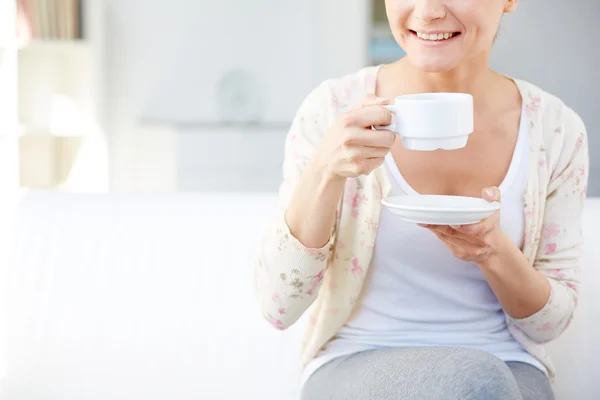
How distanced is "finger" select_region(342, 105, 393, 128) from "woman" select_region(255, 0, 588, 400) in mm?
86

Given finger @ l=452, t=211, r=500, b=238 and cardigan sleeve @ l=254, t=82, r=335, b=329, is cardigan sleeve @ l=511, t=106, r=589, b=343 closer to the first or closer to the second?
finger @ l=452, t=211, r=500, b=238

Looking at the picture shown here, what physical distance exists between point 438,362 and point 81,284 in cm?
→ 82

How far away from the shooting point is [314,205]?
3.58ft

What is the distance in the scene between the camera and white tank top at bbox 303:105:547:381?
1227mm

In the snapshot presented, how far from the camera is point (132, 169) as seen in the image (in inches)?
174

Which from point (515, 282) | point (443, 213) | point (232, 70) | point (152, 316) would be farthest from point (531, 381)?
point (232, 70)

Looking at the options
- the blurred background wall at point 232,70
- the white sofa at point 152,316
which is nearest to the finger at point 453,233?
the white sofa at point 152,316

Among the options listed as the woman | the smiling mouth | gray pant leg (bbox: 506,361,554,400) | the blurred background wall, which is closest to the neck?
the woman

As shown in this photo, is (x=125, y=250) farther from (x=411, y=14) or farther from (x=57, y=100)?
(x=57, y=100)

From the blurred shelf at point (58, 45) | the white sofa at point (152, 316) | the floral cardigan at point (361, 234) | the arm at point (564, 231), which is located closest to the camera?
the floral cardigan at point (361, 234)

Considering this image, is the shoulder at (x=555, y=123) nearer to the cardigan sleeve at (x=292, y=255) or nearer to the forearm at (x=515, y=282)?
the forearm at (x=515, y=282)

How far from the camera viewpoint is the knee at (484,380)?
Answer: 0.92m

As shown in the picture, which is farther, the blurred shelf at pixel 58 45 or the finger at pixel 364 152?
the blurred shelf at pixel 58 45

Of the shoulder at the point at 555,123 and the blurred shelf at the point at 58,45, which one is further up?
the shoulder at the point at 555,123
